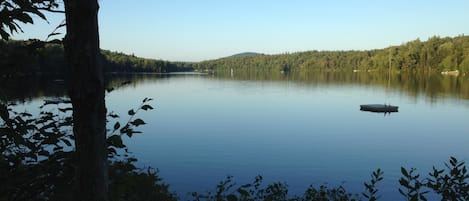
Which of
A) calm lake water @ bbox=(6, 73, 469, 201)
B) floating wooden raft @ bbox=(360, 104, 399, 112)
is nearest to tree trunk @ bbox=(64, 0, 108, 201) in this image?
calm lake water @ bbox=(6, 73, 469, 201)

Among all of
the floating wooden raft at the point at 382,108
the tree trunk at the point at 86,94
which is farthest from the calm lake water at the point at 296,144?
the tree trunk at the point at 86,94

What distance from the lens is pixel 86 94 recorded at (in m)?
1.80

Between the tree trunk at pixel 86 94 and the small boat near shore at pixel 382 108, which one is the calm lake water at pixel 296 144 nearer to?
the small boat near shore at pixel 382 108

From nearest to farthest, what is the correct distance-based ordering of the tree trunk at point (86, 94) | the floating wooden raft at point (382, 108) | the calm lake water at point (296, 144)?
the tree trunk at point (86, 94)
the calm lake water at point (296, 144)
the floating wooden raft at point (382, 108)

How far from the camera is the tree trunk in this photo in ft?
5.92

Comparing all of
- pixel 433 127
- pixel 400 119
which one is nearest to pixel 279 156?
pixel 433 127

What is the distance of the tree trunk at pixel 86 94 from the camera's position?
1.80 m

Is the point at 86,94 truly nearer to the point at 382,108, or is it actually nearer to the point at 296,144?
the point at 296,144

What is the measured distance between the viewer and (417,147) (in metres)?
27.0

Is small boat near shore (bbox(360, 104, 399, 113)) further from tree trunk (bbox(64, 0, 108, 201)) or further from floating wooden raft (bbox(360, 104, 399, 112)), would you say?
tree trunk (bbox(64, 0, 108, 201))

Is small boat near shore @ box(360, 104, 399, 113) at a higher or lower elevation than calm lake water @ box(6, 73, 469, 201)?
higher

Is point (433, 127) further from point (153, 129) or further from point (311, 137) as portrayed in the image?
point (153, 129)

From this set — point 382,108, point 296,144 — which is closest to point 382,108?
point 382,108

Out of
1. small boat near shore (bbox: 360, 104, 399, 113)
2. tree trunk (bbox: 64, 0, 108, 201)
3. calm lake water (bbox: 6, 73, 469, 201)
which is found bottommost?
calm lake water (bbox: 6, 73, 469, 201)
